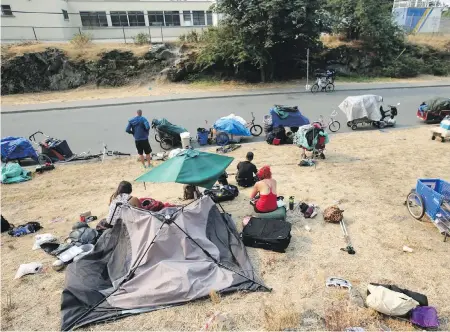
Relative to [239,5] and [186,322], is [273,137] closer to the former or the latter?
[186,322]

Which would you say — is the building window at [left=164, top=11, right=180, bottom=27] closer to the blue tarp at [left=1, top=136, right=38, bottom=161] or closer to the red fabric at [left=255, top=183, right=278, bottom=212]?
the blue tarp at [left=1, top=136, right=38, bottom=161]

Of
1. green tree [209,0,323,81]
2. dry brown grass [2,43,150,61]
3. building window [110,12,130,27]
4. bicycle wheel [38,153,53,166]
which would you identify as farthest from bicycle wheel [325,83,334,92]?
building window [110,12,130,27]

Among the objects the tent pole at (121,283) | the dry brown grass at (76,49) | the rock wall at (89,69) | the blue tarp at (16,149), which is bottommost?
the tent pole at (121,283)

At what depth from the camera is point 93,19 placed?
35.5m

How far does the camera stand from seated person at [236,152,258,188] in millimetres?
9359

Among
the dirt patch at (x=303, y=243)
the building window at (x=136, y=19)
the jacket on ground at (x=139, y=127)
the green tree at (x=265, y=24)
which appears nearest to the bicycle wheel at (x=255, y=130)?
the dirt patch at (x=303, y=243)

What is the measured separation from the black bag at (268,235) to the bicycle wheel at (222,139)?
7.04 m

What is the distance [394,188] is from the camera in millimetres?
9102

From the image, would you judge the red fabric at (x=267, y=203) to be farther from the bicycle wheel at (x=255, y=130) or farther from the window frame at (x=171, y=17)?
→ the window frame at (x=171, y=17)

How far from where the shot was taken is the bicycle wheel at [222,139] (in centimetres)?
1350

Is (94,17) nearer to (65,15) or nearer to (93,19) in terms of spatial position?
(93,19)

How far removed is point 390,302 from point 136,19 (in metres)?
39.0

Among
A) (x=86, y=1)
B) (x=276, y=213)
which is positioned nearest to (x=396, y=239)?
(x=276, y=213)

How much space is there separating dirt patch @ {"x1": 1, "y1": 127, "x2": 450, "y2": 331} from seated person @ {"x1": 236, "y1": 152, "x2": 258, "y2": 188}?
16.3 inches
